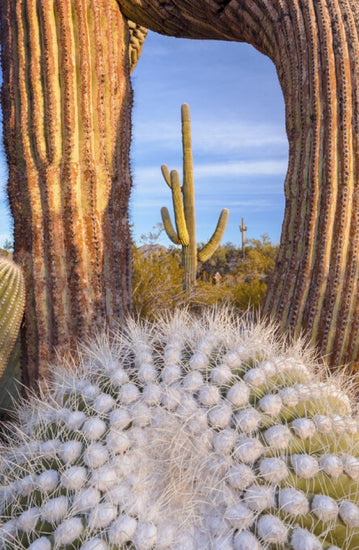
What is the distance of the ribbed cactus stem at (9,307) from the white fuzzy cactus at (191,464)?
0.95 m

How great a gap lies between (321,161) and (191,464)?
1750 millimetres

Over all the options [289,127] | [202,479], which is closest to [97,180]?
[289,127]

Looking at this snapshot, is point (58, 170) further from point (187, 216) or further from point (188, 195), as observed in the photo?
point (187, 216)

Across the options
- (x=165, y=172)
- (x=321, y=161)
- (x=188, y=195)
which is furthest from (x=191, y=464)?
(x=165, y=172)

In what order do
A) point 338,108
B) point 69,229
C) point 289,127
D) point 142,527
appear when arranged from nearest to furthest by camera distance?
1. point 142,527
2. point 69,229
3. point 338,108
4. point 289,127

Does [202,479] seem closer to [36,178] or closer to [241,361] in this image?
[241,361]

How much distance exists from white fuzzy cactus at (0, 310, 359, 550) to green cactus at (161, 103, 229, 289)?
4.66 meters

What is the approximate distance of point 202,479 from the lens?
999 mm

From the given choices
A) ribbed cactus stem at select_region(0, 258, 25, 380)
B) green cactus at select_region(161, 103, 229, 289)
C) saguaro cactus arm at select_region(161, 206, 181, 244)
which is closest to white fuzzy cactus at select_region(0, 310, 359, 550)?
ribbed cactus stem at select_region(0, 258, 25, 380)

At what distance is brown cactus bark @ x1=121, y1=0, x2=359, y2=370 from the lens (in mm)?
2293

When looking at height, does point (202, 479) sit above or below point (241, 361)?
below

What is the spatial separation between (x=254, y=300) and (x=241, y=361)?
3190 millimetres

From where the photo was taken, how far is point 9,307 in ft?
6.82

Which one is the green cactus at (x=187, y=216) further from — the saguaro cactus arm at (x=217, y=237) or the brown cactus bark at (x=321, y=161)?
the brown cactus bark at (x=321, y=161)
